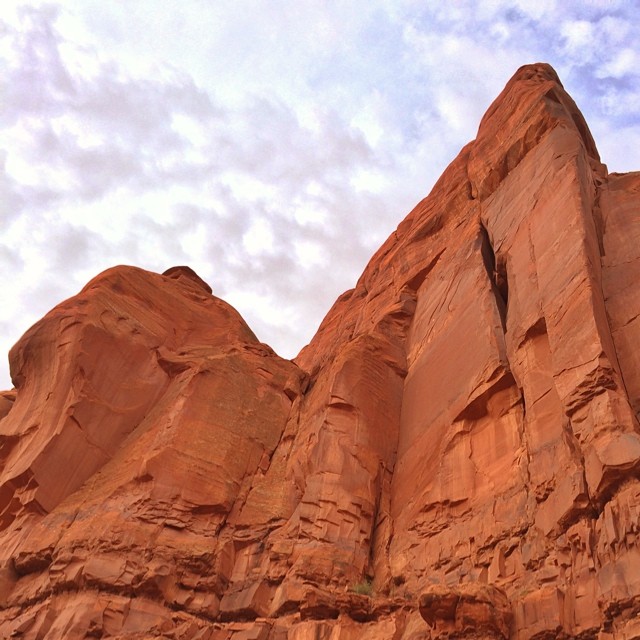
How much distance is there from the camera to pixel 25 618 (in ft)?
59.9

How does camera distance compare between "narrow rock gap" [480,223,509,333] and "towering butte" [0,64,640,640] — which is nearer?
"towering butte" [0,64,640,640]

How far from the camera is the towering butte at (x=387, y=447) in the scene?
1355 cm

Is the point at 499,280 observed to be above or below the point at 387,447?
above

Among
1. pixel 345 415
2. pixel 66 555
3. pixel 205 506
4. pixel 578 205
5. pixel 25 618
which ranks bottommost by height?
pixel 25 618

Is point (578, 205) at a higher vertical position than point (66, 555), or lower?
higher

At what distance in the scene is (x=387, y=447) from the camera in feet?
70.6

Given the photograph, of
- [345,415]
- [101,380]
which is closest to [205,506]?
[345,415]

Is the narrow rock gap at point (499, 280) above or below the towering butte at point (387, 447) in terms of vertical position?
above

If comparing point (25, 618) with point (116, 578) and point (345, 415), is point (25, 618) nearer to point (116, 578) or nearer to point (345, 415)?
point (116, 578)

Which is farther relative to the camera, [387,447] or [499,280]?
[387,447]

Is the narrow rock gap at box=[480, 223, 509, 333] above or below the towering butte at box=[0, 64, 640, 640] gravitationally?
above

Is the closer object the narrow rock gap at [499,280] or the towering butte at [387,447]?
the towering butte at [387,447]

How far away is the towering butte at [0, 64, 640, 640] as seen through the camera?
13.6 m

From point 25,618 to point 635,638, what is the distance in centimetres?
1415
